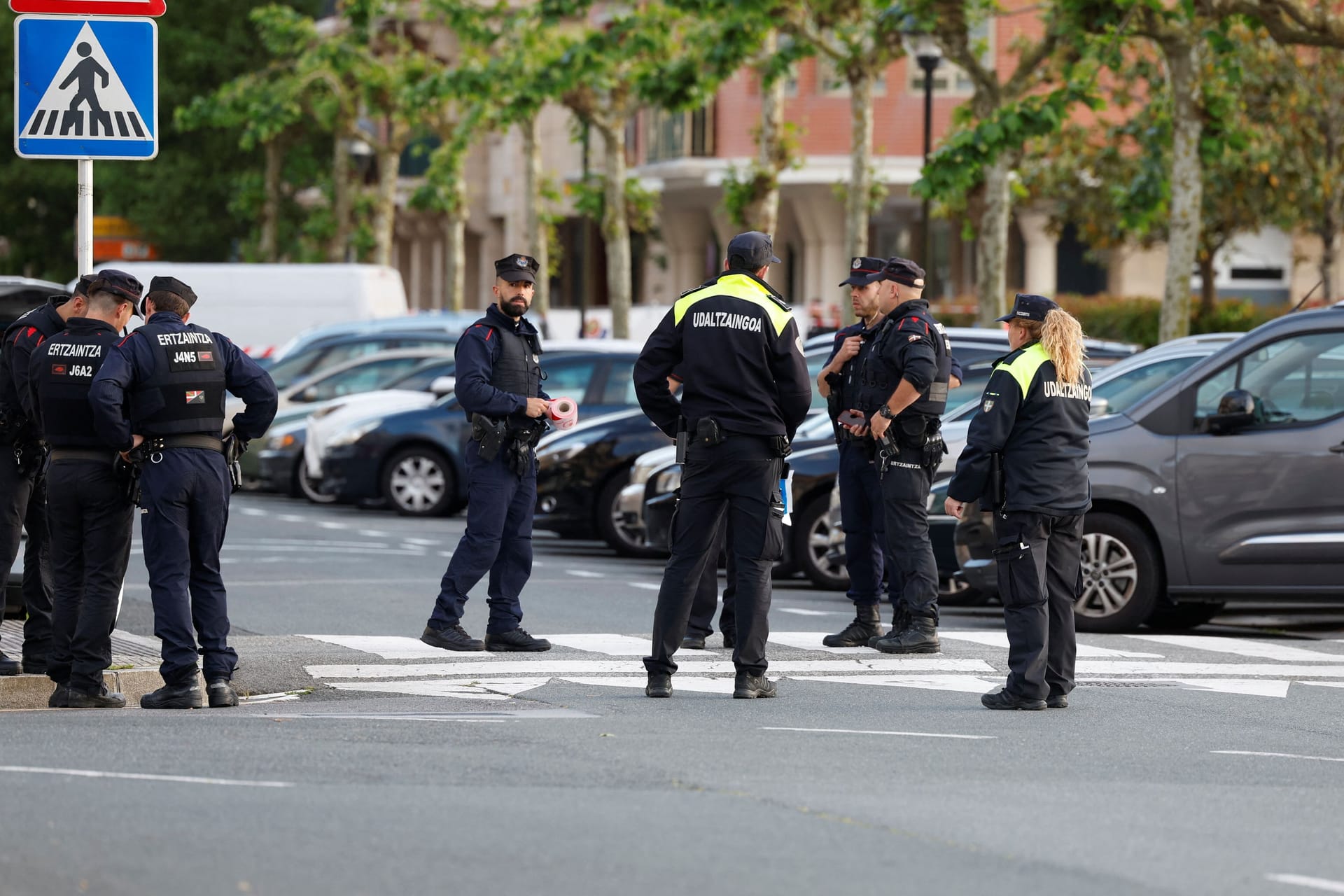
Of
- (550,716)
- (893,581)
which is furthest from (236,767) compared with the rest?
(893,581)

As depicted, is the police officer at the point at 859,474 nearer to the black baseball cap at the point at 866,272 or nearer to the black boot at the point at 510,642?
the black baseball cap at the point at 866,272

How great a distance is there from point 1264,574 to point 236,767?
6964 millimetres

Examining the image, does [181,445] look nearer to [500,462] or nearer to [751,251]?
[500,462]

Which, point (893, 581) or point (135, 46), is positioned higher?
point (135, 46)

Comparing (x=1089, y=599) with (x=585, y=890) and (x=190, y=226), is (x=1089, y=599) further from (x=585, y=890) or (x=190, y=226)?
(x=190, y=226)

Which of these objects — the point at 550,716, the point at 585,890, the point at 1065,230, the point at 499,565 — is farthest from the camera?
the point at 1065,230

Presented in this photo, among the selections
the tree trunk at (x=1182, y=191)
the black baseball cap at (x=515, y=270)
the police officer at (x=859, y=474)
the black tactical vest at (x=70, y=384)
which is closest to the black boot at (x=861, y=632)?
the police officer at (x=859, y=474)

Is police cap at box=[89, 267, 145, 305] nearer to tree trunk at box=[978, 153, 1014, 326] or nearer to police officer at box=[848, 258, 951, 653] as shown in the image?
police officer at box=[848, 258, 951, 653]

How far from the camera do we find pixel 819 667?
1118cm

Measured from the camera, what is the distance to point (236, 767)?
7477 mm

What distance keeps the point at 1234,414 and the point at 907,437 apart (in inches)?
84.7

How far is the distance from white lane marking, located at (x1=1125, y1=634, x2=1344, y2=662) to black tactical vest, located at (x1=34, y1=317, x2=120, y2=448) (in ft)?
19.7

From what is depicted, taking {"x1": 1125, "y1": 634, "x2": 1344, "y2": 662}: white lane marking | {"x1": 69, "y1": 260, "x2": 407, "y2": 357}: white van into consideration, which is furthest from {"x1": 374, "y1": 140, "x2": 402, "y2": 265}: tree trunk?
{"x1": 1125, "y1": 634, "x2": 1344, "y2": 662}: white lane marking

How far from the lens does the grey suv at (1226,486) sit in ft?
41.1
